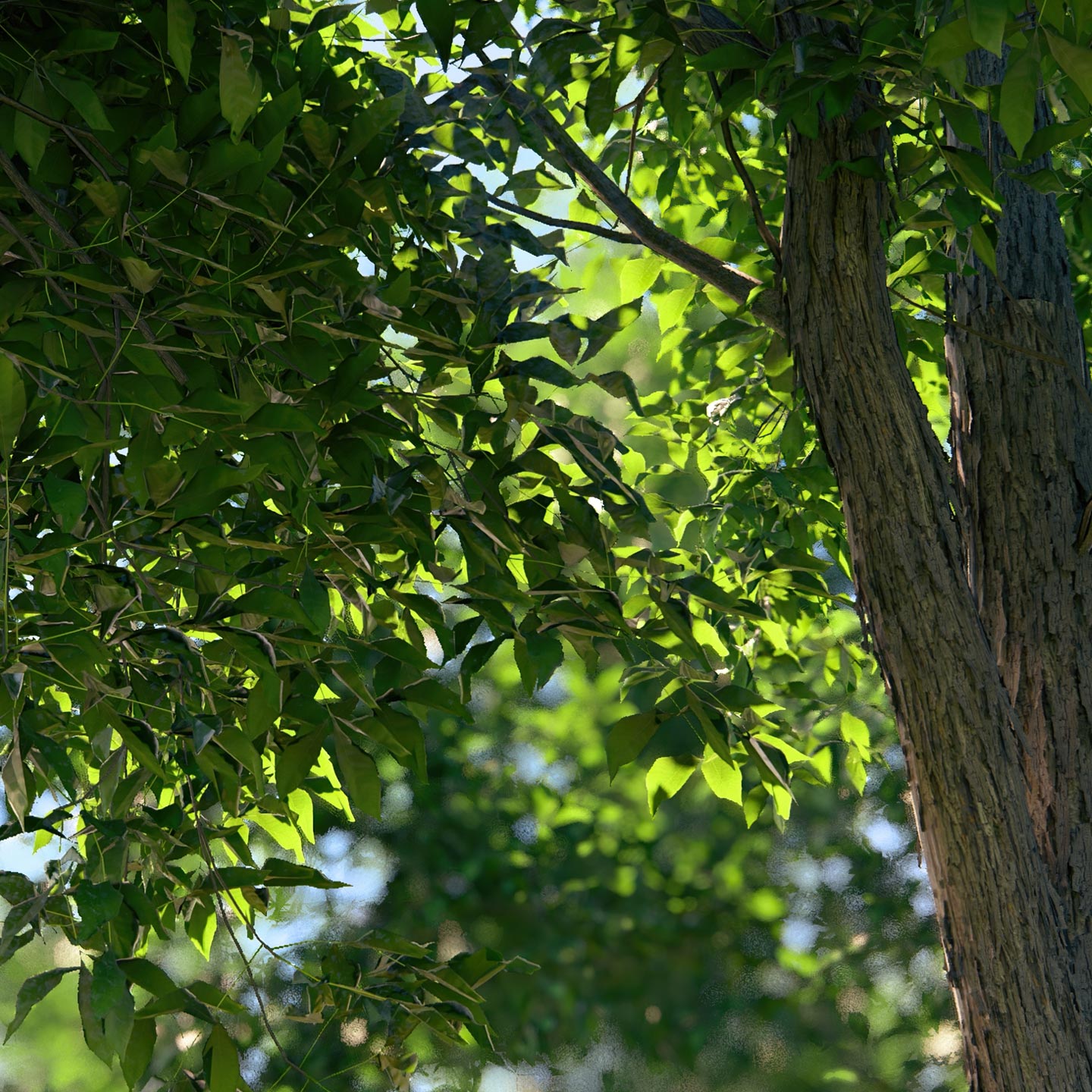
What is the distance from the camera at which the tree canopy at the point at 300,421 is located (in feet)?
2.59

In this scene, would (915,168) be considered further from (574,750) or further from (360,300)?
(574,750)

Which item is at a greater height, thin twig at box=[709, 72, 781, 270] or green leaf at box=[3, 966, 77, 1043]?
thin twig at box=[709, 72, 781, 270]

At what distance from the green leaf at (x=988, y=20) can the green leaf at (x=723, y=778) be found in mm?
624

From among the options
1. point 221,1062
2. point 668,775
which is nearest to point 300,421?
point 221,1062

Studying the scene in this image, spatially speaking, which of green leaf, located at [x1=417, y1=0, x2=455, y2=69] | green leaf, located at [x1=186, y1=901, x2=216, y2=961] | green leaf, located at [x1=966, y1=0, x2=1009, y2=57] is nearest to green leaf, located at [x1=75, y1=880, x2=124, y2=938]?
green leaf, located at [x1=186, y1=901, x2=216, y2=961]

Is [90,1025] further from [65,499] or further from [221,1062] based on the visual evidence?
[65,499]

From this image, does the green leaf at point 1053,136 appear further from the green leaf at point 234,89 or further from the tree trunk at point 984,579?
the green leaf at point 234,89

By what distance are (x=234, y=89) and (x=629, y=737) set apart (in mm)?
600

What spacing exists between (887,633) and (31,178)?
946 mm

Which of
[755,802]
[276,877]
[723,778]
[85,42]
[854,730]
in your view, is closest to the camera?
[85,42]

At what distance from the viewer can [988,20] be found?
0.67 metres

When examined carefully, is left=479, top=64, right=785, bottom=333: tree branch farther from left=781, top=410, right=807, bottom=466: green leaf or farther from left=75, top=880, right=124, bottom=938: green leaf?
left=75, top=880, right=124, bottom=938: green leaf

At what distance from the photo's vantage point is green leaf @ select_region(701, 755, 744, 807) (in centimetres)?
104

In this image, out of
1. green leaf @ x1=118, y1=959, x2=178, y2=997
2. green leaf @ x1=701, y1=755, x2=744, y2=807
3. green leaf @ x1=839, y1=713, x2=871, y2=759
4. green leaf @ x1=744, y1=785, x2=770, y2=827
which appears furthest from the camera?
green leaf @ x1=839, y1=713, x2=871, y2=759
